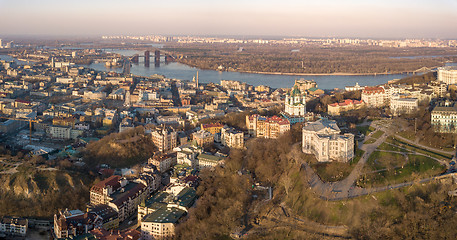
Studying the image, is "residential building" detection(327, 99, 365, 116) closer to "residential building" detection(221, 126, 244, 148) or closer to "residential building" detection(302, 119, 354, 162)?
"residential building" detection(221, 126, 244, 148)

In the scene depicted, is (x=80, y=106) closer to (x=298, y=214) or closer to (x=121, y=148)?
(x=121, y=148)

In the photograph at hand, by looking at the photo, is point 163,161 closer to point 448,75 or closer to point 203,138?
point 203,138

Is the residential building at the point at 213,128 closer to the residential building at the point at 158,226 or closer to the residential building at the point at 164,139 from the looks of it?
the residential building at the point at 164,139

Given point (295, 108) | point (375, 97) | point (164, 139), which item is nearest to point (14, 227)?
point (164, 139)

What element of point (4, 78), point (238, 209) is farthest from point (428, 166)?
point (4, 78)

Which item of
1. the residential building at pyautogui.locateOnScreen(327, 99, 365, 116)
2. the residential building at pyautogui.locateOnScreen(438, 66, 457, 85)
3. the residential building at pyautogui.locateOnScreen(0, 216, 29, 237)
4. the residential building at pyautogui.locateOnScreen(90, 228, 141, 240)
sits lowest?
the residential building at pyautogui.locateOnScreen(0, 216, 29, 237)

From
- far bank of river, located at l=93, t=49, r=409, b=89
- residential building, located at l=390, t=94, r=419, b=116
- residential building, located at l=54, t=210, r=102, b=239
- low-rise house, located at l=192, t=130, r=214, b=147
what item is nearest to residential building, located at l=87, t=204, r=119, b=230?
residential building, located at l=54, t=210, r=102, b=239

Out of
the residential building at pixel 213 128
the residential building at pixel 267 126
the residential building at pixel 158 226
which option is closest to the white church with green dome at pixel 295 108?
the residential building at pixel 267 126
